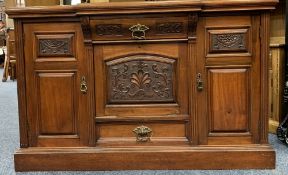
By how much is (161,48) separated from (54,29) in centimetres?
49

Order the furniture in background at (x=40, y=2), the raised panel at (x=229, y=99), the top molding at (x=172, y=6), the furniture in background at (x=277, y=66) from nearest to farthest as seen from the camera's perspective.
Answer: the top molding at (x=172, y=6) → the raised panel at (x=229, y=99) → the furniture in background at (x=40, y=2) → the furniture in background at (x=277, y=66)

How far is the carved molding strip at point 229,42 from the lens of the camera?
5.81ft

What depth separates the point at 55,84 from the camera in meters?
1.84

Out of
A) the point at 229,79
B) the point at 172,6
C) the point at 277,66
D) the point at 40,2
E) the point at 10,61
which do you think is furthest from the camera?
the point at 10,61

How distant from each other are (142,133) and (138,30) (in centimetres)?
47

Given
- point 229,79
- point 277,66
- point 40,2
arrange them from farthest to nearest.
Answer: point 277,66, point 40,2, point 229,79

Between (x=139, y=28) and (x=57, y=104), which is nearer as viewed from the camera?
(x=139, y=28)

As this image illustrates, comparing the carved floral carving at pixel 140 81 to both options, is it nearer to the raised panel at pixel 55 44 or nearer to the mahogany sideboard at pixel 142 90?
the mahogany sideboard at pixel 142 90

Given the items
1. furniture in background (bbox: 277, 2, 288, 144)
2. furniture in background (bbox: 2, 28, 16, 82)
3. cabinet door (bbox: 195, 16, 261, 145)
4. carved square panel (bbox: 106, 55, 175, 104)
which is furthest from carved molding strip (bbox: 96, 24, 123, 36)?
furniture in background (bbox: 2, 28, 16, 82)

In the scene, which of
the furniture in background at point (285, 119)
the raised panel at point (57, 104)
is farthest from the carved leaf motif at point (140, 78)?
the furniture in background at point (285, 119)

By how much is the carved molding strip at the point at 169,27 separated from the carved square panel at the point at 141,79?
124 mm

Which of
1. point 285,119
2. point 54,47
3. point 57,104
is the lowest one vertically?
point 285,119

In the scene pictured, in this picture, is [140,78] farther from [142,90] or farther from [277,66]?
[277,66]

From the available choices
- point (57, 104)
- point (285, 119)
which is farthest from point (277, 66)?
point (57, 104)
